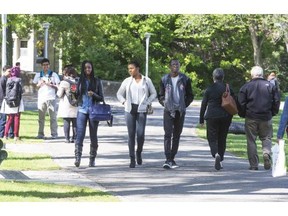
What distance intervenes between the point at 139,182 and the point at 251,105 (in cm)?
286

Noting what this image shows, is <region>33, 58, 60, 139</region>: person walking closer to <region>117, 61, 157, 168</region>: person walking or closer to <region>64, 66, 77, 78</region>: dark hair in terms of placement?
<region>64, 66, 77, 78</region>: dark hair

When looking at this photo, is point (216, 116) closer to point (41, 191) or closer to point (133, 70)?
point (133, 70)

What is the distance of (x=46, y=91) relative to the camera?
1900cm

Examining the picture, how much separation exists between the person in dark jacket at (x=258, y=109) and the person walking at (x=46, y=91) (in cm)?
637

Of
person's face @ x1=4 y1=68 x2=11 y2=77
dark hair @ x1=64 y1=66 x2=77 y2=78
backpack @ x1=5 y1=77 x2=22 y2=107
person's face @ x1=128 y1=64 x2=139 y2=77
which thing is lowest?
backpack @ x1=5 y1=77 x2=22 y2=107

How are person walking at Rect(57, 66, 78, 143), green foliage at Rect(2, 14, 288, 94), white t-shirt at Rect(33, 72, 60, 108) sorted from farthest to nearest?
green foliage at Rect(2, 14, 288, 94)
white t-shirt at Rect(33, 72, 60, 108)
person walking at Rect(57, 66, 78, 143)

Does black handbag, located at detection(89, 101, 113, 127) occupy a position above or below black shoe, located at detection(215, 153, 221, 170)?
above

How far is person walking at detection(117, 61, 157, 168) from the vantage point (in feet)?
45.1

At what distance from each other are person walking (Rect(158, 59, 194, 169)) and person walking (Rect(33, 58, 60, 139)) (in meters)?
5.53

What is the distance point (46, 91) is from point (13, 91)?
3.73ft

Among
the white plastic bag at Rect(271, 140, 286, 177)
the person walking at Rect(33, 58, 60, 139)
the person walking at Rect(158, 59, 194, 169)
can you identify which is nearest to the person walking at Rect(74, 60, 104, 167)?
the person walking at Rect(158, 59, 194, 169)

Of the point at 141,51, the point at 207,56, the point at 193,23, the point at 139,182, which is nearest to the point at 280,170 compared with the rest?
the point at 139,182

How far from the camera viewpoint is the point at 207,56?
202ft

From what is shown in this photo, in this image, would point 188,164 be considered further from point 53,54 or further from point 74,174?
point 53,54
